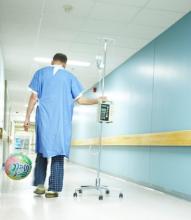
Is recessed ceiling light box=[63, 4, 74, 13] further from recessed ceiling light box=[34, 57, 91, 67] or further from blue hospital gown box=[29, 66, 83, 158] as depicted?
recessed ceiling light box=[34, 57, 91, 67]

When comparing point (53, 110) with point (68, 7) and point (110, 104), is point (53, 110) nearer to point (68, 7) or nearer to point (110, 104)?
point (110, 104)

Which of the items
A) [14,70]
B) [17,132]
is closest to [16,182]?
[14,70]

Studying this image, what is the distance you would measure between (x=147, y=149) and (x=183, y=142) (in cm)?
153

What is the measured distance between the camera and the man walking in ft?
12.4

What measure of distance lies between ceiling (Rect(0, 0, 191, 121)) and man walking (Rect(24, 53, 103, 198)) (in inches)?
54.3

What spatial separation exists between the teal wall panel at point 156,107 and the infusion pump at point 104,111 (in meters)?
1.08

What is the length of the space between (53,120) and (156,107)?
2377mm

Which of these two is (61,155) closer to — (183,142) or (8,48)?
(183,142)

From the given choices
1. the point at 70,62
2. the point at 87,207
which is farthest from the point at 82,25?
the point at 87,207

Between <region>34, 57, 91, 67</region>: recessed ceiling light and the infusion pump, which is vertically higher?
<region>34, 57, 91, 67</region>: recessed ceiling light

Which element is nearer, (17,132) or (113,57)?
(113,57)

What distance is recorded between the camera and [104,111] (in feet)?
13.9

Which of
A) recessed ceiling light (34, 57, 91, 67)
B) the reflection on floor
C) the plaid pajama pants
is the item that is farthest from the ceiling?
the reflection on floor

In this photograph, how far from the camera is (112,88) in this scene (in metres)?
8.55
